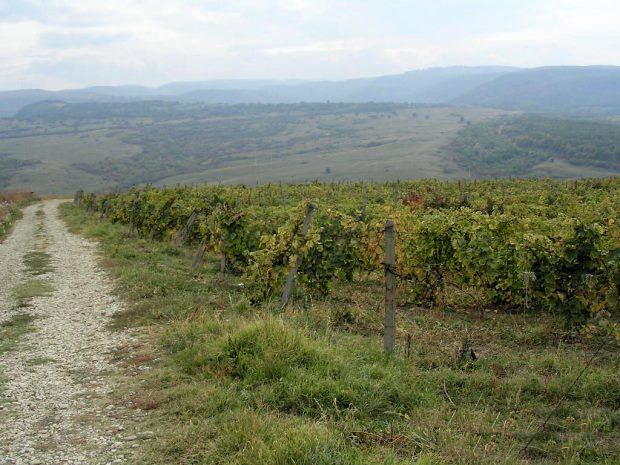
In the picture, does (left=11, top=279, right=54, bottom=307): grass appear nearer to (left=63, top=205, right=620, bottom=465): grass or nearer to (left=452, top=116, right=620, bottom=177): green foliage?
(left=63, top=205, right=620, bottom=465): grass

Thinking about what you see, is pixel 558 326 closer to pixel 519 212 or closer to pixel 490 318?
pixel 490 318

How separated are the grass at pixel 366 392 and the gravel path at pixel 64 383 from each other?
38 centimetres

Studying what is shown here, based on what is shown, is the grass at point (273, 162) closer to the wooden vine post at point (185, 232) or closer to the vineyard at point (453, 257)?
the wooden vine post at point (185, 232)

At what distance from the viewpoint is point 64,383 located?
6.39 meters

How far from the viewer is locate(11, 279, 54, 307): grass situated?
440 inches

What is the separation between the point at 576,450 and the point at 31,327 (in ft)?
27.1

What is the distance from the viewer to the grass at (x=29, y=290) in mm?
11180

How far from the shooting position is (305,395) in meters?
5.33

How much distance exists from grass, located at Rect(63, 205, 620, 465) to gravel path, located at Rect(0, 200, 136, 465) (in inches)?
15.1

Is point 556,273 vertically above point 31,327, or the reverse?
point 556,273

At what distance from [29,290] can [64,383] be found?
21.7 feet

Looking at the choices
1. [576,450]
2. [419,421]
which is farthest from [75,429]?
[576,450]

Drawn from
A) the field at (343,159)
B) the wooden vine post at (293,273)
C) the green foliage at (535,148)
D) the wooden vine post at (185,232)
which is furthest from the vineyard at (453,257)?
the green foliage at (535,148)

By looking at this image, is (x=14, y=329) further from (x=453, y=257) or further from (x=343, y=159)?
(x=343, y=159)
